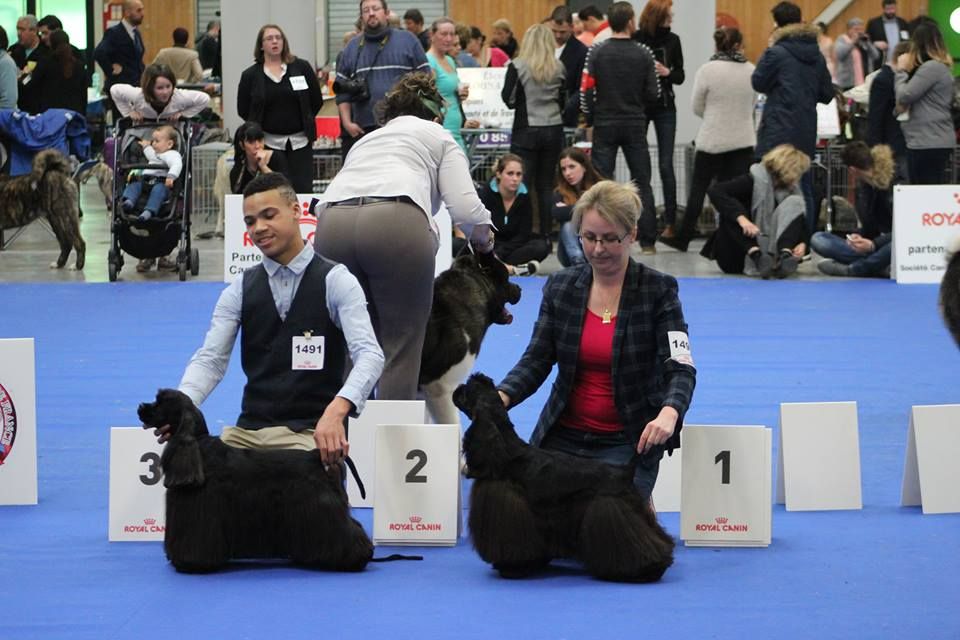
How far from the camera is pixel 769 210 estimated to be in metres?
9.65

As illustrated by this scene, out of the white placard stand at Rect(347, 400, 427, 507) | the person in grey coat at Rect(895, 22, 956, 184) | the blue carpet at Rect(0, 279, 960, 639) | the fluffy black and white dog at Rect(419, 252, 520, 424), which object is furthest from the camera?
the person in grey coat at Rect(895, 22, 956, 184)

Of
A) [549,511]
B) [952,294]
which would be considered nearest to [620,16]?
[549,511]

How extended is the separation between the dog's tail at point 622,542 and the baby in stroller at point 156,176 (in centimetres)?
623

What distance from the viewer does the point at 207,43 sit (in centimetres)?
1825

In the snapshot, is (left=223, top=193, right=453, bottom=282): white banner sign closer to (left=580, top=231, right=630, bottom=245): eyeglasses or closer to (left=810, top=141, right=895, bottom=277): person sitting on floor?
(left=810, top=141, right=895, bottom=277): person sitting on floor

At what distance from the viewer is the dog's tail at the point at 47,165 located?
10102mm

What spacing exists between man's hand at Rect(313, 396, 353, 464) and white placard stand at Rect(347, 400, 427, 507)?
63 centimetres

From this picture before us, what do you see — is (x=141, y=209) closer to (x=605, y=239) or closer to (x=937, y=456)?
(x=605, y=239)

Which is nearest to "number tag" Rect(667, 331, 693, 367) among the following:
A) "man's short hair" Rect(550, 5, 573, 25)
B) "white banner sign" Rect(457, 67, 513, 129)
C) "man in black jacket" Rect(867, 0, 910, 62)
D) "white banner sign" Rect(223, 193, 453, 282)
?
"white banner sign" Rect(223, 193, 453, 282)

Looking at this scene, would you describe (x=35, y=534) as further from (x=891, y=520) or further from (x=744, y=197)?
(x=744, y=197)

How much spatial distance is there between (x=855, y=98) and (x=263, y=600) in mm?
10896

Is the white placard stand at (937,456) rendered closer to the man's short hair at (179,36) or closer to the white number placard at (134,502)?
the white number placard at (134,502)

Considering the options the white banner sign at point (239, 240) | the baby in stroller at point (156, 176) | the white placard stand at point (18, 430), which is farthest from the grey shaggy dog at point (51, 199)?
the white placard stand at point (18, 430)

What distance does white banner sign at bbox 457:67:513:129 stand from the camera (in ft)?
41.8
